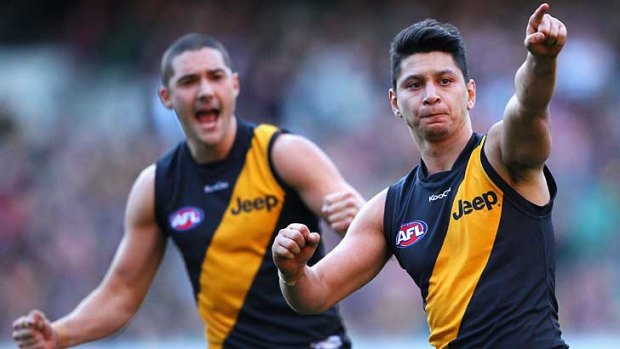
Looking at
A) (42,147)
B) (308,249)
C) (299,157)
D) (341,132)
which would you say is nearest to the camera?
(308,249)

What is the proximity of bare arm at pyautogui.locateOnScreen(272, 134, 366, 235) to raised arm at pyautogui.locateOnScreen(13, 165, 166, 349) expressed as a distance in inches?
35.2

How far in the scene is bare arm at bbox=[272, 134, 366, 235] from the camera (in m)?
7.04

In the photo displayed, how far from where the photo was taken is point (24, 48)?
642 inches

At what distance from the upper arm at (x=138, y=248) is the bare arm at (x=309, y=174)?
887 mm

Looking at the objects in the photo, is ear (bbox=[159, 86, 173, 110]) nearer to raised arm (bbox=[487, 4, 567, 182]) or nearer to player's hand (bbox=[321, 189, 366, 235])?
player's hand (bbox=[321, 189, 366, 235])

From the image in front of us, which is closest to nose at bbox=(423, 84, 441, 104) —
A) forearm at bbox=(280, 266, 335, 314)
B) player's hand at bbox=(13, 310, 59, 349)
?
forearm at bbox=(280, 266, 335, 314)

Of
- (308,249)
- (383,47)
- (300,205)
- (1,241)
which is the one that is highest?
(383,47)

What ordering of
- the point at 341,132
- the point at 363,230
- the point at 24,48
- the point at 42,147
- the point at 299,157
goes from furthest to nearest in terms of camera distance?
the point at 24,48, the point at 42,147, the point at 341,132, the point at 299,157, the point at 363,230

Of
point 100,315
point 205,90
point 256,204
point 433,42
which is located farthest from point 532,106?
point 100,315

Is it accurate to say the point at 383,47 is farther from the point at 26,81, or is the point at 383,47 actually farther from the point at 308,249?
the point at 308,249

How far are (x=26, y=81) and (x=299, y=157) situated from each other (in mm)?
9583

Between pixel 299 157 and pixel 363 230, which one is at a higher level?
pixel 299 157

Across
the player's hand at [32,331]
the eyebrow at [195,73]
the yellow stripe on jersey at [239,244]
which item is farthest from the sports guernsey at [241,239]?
the player's hand at [32,331]

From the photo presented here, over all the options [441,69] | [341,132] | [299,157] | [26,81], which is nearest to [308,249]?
[441,69]
